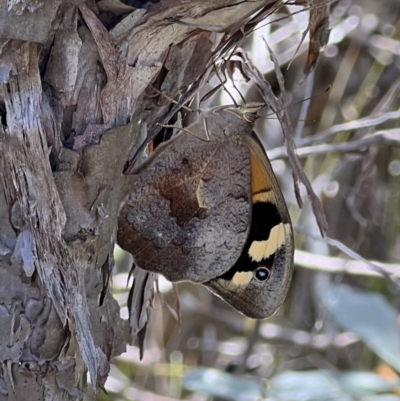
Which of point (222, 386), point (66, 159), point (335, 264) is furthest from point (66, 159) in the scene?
point (335, 264)

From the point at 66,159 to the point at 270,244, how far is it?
1.87 ft

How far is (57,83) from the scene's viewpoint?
864mm

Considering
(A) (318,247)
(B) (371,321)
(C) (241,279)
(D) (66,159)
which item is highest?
(D) (66,159)

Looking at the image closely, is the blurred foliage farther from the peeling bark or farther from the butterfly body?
the peeling bark

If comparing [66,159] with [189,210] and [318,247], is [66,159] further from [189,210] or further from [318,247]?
[318,247]

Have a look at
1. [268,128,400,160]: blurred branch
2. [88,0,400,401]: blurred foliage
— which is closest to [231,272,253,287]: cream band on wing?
[268,128,400,160]: blurred branch

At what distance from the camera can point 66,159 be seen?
0.87 meters

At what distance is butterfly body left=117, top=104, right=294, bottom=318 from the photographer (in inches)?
47.7

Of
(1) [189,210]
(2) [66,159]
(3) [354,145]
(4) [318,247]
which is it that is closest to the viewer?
(2) [66,159]

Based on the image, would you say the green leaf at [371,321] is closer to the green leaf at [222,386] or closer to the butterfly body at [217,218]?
the green leaf at [222,386]

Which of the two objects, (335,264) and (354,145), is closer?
(354,145)

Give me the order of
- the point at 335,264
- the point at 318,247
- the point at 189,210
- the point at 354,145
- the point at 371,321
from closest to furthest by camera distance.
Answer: the point at 189,210 → the point at 354,145 → the point at 371,321 → the point at 335,264 → the point at 318,247

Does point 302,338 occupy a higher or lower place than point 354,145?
lower

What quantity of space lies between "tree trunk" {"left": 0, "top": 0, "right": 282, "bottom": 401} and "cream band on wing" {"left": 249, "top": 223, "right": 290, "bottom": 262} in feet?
1.45
